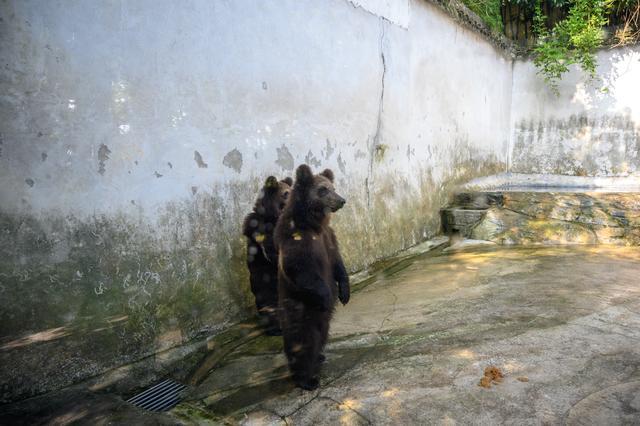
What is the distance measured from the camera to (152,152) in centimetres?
341

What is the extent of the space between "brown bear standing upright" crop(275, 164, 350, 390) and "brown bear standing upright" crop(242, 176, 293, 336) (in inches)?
32.3

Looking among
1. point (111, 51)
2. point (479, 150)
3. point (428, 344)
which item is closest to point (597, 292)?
point (428, 344)

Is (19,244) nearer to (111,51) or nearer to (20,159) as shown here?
(20,159)

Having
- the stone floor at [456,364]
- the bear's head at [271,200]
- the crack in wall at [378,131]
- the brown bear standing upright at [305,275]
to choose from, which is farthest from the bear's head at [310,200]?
the crack in wall at [378,131]

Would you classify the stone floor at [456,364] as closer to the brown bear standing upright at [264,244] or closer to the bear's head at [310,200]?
the brown bear standing upright at [264,244]

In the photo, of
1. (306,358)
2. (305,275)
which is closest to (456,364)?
(306,358)

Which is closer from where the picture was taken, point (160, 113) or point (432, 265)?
point (160, 113)

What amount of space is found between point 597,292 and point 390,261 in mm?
2532

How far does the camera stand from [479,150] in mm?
9250

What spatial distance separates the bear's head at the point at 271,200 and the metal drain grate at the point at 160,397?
1503mm

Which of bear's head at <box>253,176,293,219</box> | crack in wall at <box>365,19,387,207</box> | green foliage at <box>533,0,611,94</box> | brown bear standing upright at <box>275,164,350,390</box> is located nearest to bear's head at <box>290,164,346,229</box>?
brown bear standing upright at <box>275,164,350,390</box>

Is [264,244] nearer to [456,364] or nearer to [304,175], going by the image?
[304,175]

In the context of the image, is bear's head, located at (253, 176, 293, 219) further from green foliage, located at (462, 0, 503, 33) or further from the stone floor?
green foliage, located at (462, 0, 503, 33)

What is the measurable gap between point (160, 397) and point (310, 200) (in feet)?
5.42
